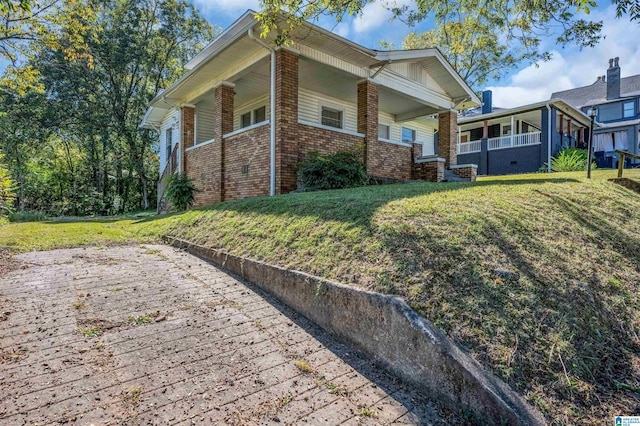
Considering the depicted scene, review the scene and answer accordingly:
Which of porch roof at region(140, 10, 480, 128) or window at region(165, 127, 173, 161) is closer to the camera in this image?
porch roof at region(140, 10, 480, 128)

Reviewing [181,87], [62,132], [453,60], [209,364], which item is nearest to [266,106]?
[181,87]

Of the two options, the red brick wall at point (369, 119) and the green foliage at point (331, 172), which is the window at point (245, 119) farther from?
the green foliage at point (331, 172)

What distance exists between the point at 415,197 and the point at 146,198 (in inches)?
704

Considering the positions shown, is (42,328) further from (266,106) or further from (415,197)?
(266,106)

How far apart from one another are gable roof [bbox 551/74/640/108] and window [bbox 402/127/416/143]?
17666mm

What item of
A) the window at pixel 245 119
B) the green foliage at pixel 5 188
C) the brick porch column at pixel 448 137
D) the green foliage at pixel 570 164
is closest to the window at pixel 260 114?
the window at pixel 245 119

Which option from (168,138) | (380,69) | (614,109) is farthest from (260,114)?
(614,109)

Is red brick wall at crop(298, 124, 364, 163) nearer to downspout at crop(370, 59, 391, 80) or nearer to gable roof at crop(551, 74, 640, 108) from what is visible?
downspout at crop(370, 59, 391, 80)

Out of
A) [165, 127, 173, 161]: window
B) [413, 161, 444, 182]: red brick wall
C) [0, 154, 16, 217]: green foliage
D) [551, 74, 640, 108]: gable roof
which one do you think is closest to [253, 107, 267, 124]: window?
[413, 161, 444, 182]: red brick wall

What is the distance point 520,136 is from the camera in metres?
19.0

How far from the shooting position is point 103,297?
11.0 feet

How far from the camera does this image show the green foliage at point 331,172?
776cm

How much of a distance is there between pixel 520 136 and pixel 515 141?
37cm

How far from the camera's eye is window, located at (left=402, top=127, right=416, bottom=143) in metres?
16.2
